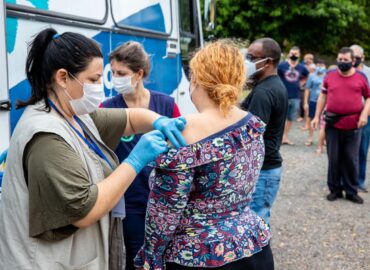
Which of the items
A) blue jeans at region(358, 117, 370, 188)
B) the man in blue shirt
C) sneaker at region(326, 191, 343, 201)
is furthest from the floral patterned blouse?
the man in blue shirt

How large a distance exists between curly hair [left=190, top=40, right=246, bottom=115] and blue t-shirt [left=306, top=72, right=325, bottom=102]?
925 centimetres

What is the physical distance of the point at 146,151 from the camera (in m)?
1.85

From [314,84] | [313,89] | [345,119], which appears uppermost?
Result: [345,119]

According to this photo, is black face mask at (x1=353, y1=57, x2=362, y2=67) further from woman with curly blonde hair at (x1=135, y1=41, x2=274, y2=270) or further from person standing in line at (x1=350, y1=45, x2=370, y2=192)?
woman with curly blonde hair at (x1=135, y1=41, x2=274, y2=270)

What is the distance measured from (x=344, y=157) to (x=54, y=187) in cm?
524

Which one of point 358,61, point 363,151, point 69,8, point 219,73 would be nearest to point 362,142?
point 363,151

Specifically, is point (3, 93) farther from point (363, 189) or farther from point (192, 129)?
point (363, 189)

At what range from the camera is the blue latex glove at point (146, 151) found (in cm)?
183

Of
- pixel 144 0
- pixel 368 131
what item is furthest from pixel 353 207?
pixel 144 0

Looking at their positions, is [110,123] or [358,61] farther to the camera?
[358,61]

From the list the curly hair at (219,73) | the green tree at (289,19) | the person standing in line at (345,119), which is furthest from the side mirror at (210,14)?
the green tree at (289,19)

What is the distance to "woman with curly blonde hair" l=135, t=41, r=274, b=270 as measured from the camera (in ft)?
6.06

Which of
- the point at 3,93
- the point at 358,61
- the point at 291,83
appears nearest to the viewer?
the point at 3,93

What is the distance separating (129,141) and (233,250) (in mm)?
1137
